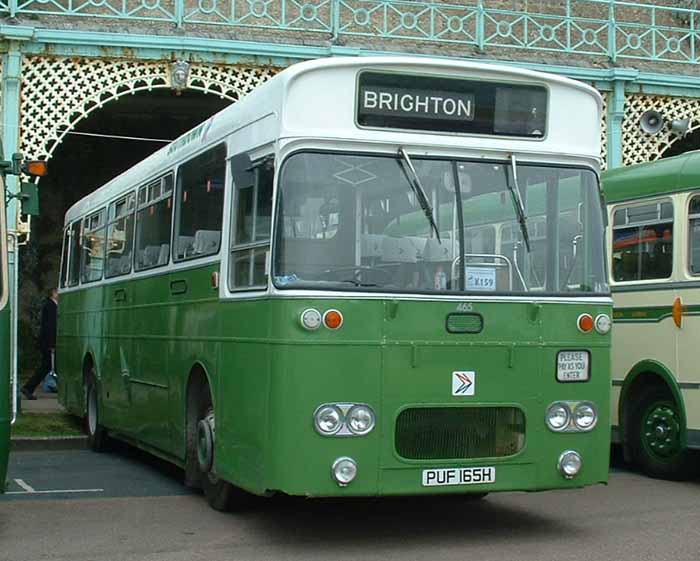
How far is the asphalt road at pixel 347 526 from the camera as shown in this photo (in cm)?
795

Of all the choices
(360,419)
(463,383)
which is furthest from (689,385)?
(360,419)

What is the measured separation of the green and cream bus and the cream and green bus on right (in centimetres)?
301

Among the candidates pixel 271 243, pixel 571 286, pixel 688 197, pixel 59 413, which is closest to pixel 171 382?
pixel 271 243

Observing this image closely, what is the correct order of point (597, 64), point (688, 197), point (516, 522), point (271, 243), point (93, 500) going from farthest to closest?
point (597, 64) → point (688, 197) → point (93, 500) → point (516, 522) → point (271, 243)

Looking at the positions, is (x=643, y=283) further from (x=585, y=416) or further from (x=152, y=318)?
(x=152, y=318)

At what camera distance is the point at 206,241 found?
9.30m

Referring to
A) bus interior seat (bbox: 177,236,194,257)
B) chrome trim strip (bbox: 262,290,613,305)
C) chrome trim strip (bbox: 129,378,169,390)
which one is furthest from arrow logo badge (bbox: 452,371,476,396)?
chrome trim strip (bbox: 129,378,169,390)

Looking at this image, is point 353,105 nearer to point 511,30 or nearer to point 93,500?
point 93,500

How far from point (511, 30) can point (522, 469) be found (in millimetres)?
11516

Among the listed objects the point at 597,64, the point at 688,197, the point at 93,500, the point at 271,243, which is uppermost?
the point at 597,64

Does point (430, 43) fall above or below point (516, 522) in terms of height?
above

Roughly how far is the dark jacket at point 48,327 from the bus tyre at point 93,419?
480cm

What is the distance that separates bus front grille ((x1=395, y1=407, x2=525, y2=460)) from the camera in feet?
25.8

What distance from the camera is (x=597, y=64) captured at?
18203mm
